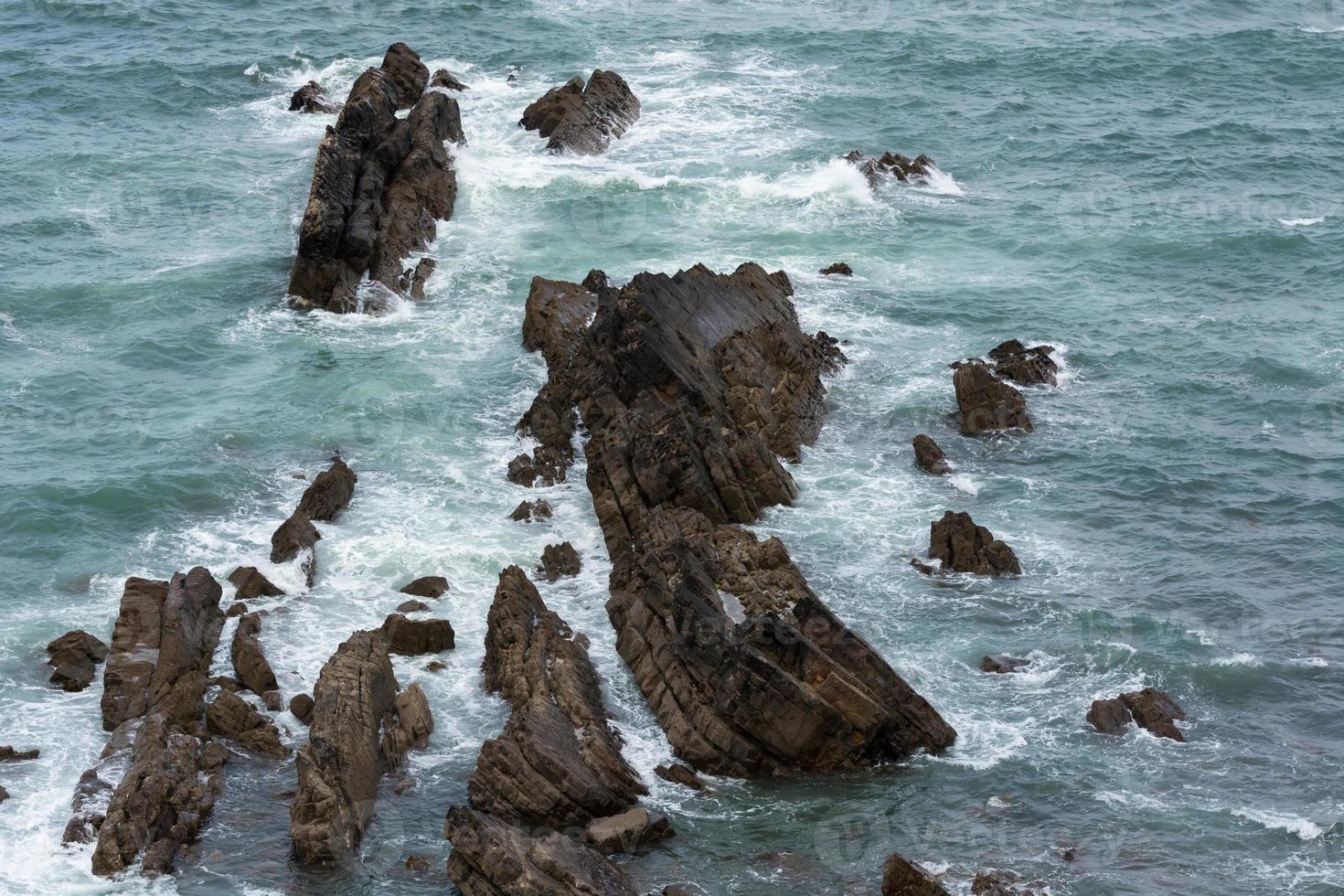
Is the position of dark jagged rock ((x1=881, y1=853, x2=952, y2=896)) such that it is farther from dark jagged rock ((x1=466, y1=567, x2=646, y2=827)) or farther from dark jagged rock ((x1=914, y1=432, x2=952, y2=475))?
dark jagged rock ((x1=914, y1=432, x2=952, y2=475))

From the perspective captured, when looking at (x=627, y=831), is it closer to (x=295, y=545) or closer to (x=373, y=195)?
(x=295, y=545)

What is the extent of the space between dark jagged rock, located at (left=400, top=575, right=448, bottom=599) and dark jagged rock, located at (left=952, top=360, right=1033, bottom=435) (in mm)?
16245

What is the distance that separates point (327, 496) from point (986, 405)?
18.5m

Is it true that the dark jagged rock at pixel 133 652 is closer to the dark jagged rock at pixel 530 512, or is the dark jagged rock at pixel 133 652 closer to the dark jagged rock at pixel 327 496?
the dark jagged rock at pixel 327 496

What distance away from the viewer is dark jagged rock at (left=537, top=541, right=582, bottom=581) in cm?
3747

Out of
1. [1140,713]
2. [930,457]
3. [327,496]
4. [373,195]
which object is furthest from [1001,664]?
[373,195]

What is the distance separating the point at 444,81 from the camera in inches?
2768

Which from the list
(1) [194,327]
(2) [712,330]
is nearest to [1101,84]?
(2) [712,330]

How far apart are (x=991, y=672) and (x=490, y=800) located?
1165 cm

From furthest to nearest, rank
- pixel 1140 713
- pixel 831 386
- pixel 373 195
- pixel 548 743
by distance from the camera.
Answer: pixel 373 195 < pixel 831 386 < pixel 1140 713 < pixel 548 743

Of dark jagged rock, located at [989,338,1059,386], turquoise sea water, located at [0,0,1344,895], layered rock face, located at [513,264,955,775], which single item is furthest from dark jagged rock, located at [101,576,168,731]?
dark jagged rock, located at [989,338,1059,386]

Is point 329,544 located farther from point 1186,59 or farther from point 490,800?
point 1186,59

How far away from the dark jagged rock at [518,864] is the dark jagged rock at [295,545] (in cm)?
1158

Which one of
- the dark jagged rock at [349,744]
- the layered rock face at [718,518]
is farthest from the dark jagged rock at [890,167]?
the dark jagged rock at [349,744]
